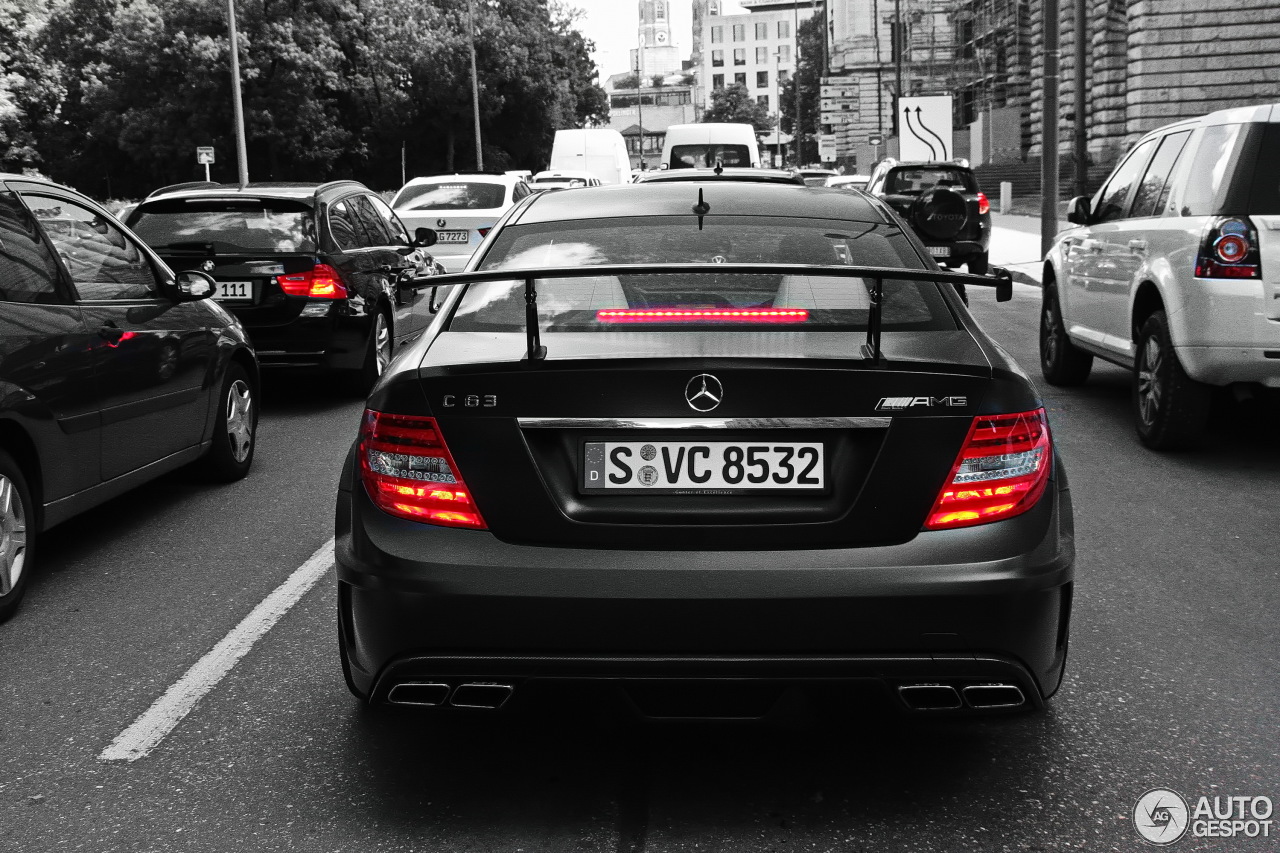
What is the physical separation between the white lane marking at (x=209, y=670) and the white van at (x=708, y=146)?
2343 cm

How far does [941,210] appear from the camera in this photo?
20.5 metres

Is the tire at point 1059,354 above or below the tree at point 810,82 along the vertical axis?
below

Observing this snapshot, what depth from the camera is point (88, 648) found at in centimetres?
477

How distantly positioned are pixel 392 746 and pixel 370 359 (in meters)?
6.65

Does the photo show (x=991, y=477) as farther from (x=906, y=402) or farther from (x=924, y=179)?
(x=924, y=179)

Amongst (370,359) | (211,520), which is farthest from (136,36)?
(211,520)

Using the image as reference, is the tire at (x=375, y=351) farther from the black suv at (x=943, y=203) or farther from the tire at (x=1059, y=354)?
the black suv at (x=943, y=203)

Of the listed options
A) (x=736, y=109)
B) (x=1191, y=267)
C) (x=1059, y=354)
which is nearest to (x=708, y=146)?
(x=1059, y=354)

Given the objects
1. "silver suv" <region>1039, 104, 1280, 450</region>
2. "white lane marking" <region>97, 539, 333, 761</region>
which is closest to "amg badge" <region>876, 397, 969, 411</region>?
"white lane marking" <region>97, 539, 333, 761</region>

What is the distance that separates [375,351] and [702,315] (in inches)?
283

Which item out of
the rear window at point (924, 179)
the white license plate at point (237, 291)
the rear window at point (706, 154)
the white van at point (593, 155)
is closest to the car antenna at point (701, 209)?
the white license plate at point (237, 291)

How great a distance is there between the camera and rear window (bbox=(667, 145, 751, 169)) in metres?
28.5

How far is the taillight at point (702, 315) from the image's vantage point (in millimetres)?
3414

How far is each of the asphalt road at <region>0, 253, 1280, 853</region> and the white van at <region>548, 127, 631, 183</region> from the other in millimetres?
28449
